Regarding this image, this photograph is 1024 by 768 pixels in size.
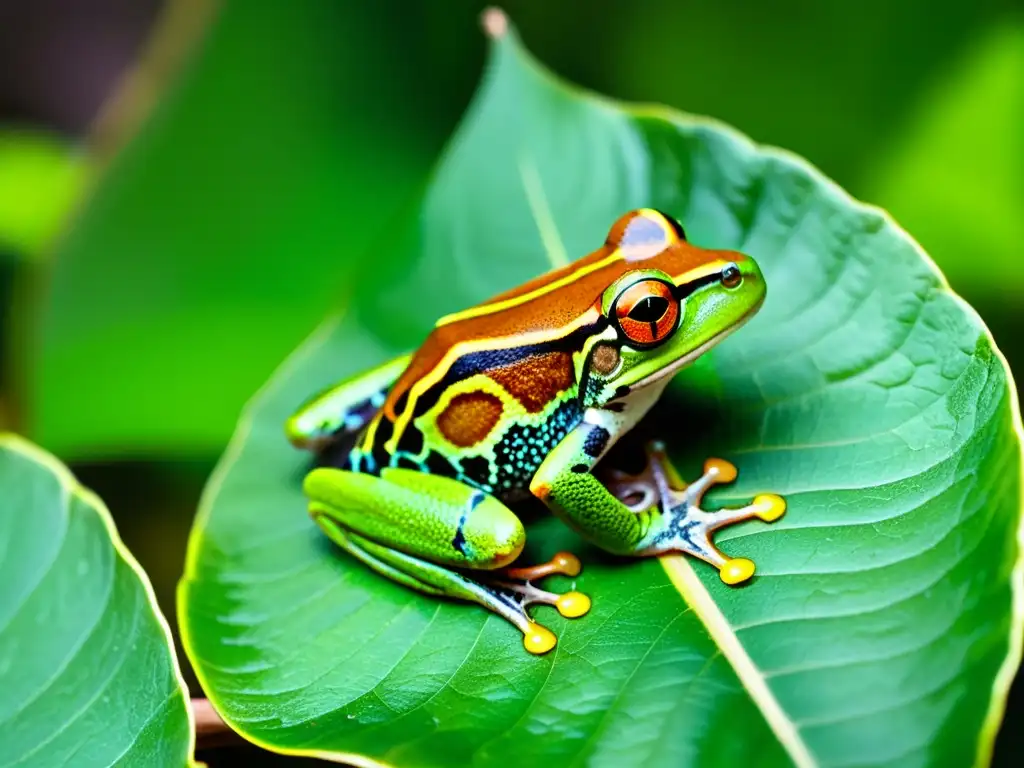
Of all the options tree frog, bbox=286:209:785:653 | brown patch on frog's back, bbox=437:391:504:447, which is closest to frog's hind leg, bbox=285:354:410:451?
tree frog, bbox=286:209:785:653

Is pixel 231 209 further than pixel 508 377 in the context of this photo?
Yes

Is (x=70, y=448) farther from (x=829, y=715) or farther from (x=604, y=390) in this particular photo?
(x=829, y=715)

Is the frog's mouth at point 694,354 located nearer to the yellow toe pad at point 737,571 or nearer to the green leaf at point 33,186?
the yellow toe pad at point 737,571

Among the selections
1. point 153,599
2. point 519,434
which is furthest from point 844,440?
point 153,599

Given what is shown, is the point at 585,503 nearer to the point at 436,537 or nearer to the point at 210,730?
the point at 436,537

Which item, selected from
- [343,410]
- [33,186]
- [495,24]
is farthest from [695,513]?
[33,186]

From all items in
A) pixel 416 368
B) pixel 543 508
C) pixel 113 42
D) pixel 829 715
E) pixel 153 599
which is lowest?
pixel 113 42
